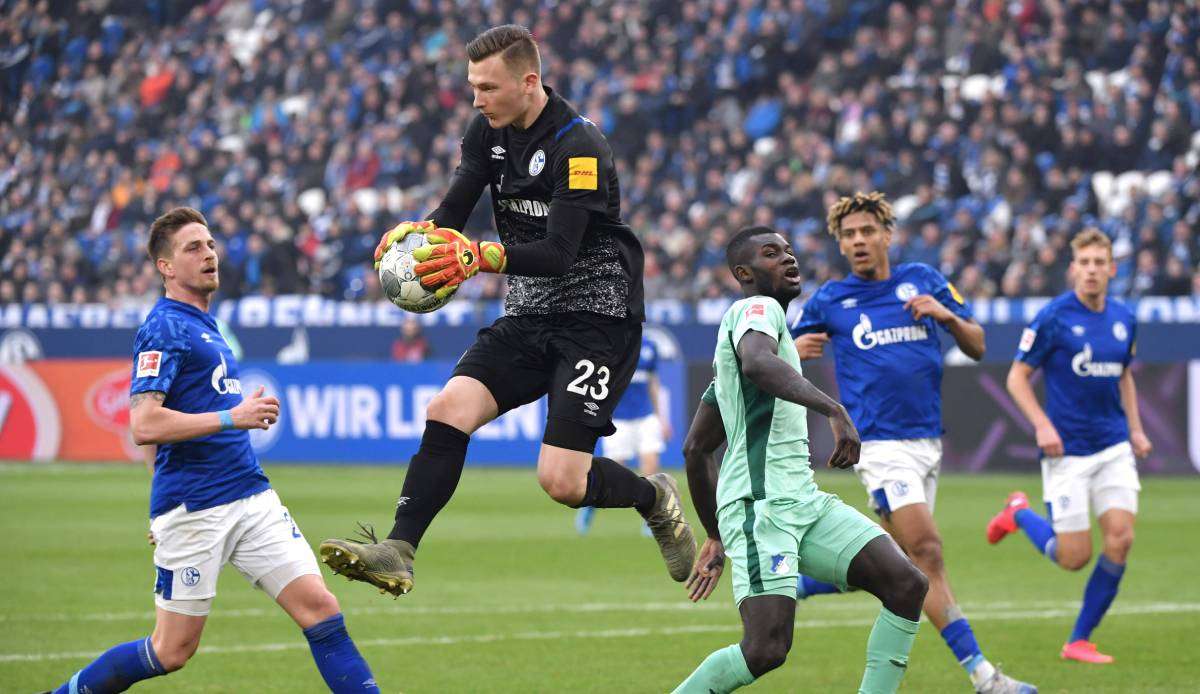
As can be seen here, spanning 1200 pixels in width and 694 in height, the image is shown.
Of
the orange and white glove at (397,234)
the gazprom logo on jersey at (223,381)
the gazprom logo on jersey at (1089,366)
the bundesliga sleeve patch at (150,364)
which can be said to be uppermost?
the orange and white glove at (397,234)

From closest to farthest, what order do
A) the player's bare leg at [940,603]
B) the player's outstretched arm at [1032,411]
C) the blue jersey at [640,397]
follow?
the player's bare leg at [940,603]
the player's outstretched arm at [1032,411]
the blue jersey at [640,397]

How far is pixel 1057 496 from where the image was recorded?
32.0 ft

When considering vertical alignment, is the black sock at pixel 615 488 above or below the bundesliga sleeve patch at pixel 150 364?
below

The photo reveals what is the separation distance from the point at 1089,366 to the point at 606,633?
3380mm

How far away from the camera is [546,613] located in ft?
36.7

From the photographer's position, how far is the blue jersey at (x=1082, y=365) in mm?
9703

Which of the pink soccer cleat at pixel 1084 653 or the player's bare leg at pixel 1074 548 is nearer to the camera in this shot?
the pink soccer cleat at pixel 1084 653

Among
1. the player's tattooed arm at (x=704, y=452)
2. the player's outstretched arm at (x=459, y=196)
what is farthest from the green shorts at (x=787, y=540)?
the player's outstretched arm at (x=459, y=196)

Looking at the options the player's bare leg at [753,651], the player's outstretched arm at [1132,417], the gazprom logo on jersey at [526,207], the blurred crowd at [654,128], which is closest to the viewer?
the player's bare leg at [753,651]

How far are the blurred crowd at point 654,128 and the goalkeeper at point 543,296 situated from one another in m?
15.8

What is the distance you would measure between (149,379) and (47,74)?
92.8 ft

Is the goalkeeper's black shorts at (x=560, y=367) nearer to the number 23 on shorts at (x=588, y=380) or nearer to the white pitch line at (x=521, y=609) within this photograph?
the number 23 on shorts at (x=588, y=380)

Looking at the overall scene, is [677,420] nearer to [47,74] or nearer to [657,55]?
[657,55]

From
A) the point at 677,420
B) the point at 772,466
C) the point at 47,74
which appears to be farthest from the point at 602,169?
the point at 47,74
